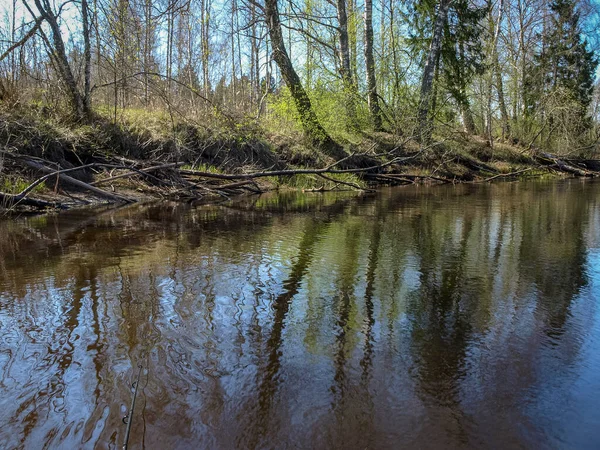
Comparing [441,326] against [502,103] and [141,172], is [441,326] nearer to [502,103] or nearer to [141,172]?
[141,172]

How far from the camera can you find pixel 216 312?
11.7 feet

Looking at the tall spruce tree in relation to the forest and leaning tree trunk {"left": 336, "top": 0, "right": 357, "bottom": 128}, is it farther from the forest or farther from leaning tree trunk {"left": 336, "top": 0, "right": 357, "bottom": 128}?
leaning tree trunk {"left": 336, "top": 0, "right": 357, "bottom": 128}

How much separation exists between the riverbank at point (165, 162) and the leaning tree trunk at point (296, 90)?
0.48m

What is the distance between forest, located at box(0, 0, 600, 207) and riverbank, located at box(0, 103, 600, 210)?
6 centimetres

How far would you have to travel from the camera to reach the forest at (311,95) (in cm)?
1075

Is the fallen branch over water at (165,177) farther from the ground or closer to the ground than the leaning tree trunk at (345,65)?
closer to the ground

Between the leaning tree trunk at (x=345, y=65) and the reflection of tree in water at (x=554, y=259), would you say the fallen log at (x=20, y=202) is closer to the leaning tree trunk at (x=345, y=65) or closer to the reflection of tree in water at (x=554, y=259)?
the reflection of tree in water at (x=554, y=259)

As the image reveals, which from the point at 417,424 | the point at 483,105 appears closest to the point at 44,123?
the point at 417,424

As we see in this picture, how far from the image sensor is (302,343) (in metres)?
3.00

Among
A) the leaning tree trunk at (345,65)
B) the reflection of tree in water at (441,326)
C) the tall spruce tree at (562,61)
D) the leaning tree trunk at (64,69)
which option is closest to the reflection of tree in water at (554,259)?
the reflection of tree in water at (441,326)

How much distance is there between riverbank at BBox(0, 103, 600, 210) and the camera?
982 cm

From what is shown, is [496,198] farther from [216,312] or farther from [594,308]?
[216,312]

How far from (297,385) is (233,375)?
384 mm

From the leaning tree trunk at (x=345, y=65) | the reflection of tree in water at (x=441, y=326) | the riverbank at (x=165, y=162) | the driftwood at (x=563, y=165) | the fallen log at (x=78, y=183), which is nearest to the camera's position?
the reflection of tree in water at (x=441, y=326)
